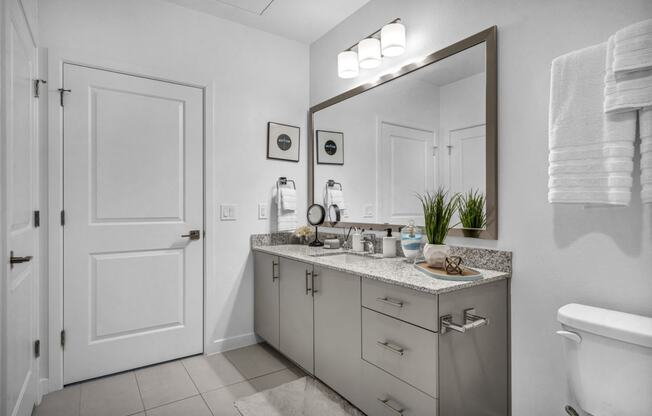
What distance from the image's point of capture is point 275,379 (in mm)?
2158

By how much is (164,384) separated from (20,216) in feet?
3.98

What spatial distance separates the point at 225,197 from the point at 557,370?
2172 millimetres

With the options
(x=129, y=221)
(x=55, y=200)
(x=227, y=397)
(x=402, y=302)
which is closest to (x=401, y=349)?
(x=402, y=302)

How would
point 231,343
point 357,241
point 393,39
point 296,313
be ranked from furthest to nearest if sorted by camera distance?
point 231,343 → point 357,241 → point 296,313 → point 393,39

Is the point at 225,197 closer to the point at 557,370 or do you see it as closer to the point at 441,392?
the point at 441,392

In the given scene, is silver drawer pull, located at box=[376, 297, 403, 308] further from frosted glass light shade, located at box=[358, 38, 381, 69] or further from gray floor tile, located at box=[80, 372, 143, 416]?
frosted glass light shade, located at box=[358, 38, 381, 69]

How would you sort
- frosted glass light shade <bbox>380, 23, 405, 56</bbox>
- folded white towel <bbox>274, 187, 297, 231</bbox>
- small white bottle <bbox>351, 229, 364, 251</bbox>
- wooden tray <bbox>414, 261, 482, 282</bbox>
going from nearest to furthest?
wooden tray <bbox>414, 261, 482, 282</bbox> → frosted glass light shade <bbox>380, 23, 405, 56</bbox> → small white bottle <bbox>351, 229, 364, 251</bbox> → folded white towel <bbox>274, 187, 297, 231</bbox>

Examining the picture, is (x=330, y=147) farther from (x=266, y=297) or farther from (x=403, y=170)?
(x=266, y=297)

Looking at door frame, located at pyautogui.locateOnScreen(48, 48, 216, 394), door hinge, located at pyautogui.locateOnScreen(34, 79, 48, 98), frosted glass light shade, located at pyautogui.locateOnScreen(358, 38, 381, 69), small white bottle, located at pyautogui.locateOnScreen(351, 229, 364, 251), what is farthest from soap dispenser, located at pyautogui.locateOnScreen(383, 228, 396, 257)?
door hinge, located at pyautogui.locateOnScreen(34, 79, 48, 98)

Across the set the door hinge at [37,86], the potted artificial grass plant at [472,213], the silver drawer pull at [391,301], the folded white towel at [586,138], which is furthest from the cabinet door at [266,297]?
the folded white towel at [586,138]

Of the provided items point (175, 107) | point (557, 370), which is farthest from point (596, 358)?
point (175, 107)

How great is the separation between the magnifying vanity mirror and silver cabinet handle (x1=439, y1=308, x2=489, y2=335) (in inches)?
54.7

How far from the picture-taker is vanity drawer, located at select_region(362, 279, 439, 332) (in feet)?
4.42

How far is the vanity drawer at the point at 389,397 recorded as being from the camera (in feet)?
4.51
